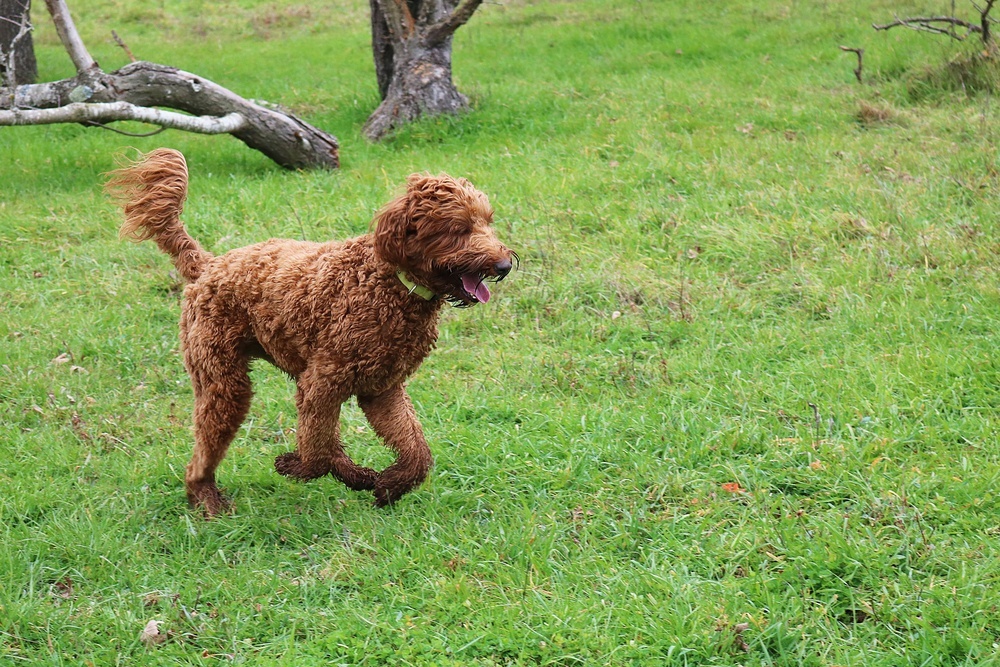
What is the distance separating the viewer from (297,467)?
4.74 m

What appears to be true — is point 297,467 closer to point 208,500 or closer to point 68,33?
point 208,500

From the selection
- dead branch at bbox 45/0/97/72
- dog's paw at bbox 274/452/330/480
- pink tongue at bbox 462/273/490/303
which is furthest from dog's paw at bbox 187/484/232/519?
dead branch at bbox 45/0/97/72

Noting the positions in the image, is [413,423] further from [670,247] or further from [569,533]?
[670,247]

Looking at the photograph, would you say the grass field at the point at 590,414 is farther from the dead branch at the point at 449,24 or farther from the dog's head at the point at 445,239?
the dog's head at the point at 445,239

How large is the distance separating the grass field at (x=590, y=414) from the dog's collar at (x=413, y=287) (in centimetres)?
105

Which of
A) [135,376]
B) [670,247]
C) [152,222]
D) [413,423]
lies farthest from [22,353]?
[670,247]

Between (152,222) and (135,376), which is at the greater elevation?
(152,222)

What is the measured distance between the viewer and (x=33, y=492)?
4875mm

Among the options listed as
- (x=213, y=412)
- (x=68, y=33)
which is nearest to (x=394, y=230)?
(x=213, y=412)

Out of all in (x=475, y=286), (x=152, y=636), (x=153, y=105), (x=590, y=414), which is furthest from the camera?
(x=153, y=105)

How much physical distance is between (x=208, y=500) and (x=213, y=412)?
0.46m

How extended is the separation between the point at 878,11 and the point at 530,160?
793 centimetres

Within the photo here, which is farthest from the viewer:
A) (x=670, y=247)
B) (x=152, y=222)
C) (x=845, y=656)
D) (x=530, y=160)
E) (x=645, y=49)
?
(x=645, y=49)

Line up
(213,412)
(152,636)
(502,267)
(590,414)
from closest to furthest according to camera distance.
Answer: (152,636) < (502,267) < (213,412) < (590,414)
